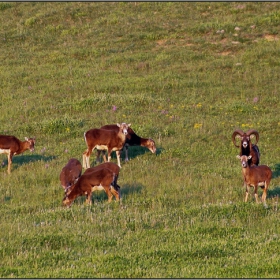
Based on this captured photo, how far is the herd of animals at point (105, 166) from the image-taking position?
16031 mm

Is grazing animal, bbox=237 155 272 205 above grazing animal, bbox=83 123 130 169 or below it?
below

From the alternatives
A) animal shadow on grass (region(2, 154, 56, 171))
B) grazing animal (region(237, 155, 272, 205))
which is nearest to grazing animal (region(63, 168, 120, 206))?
grazing animal (region(237, 155, 272, 205))

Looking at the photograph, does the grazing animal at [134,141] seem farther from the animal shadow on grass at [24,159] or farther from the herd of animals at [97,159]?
the animal shadow on grass at [24,159]

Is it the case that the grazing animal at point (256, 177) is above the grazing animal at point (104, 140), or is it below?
below

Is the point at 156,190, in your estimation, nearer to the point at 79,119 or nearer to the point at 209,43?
the point at 79,119


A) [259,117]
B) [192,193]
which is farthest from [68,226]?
[259,117]

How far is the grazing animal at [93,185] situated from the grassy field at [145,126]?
0.98 ft

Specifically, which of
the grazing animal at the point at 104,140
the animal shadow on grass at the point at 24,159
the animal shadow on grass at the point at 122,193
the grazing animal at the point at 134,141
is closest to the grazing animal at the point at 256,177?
the animal shadow on grass at the point at 122,193

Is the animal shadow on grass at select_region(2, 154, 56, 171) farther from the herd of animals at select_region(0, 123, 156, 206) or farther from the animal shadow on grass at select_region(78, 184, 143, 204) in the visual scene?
the animal shadow on grass at select_region(78, 184, 143, 204)

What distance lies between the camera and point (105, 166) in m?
16.6

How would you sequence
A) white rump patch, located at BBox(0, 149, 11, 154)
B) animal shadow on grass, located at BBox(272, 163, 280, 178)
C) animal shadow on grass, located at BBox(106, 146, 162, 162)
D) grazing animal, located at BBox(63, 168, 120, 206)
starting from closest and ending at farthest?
grazing animal, located at BBox(63, 168, 120, 206), animal shadow on grass, located at BBox(272, 163, 280, 178), white rump patch, located at BBox(0, 149, 11, 154), animal shadow on grass, located at BBox(106, 146, 162, 162)

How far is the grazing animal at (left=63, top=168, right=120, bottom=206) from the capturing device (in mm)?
15953

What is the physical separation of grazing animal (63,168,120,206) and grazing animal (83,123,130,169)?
5.04 m

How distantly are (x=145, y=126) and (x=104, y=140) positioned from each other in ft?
14.0
